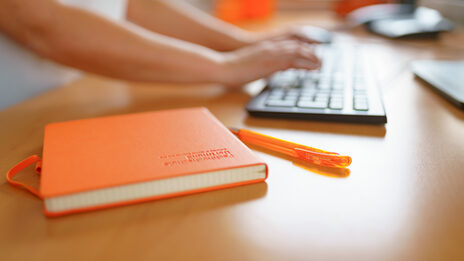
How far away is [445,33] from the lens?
1110 millimetres

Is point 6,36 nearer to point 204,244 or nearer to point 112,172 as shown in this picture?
point 112,172

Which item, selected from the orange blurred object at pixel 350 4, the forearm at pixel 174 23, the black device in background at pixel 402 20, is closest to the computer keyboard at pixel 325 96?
the forearm at pixel 174 23

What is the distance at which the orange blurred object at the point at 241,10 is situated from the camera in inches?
60.8

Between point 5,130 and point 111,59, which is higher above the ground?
point 111,59

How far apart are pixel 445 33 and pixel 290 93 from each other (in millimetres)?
764

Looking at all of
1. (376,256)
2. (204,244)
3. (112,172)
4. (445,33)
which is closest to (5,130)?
(112,172)

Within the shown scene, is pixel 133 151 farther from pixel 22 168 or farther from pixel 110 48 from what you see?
pixel 110 48

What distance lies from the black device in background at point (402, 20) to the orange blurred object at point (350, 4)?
0.03 metres

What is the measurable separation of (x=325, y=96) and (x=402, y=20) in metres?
0.80

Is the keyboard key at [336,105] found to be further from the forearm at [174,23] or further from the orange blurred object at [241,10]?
the orange blurred object at [241,10]

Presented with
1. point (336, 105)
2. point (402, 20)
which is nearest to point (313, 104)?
point (336, 105)

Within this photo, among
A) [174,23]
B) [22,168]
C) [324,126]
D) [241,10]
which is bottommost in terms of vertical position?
[22,168]

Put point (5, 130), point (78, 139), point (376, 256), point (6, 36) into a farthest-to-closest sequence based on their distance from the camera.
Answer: point (6, 36), point (5, 130), point (78, 139), point (376, 256)

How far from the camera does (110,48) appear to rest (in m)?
0.63
